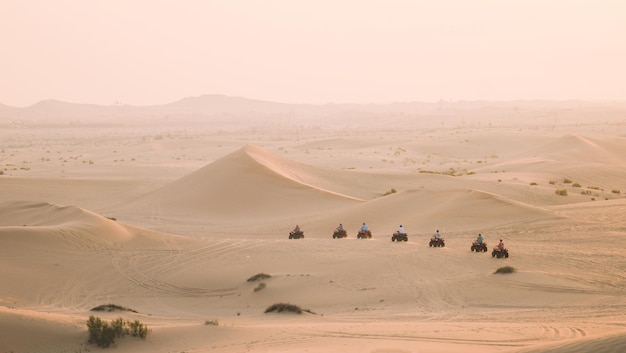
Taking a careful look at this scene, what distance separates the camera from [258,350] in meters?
12.9

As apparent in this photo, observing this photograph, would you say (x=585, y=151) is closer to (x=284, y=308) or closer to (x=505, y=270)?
(x=505, y=270)

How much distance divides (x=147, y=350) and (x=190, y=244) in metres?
12.9

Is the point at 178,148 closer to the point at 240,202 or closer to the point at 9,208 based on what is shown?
the point at 240,202

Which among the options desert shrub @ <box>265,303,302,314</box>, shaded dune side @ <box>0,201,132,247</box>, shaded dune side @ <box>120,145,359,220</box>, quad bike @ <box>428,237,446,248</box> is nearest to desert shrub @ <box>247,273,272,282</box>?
desert shrub @ <box>265,303,302,314</box>

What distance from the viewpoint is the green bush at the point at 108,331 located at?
531 inches

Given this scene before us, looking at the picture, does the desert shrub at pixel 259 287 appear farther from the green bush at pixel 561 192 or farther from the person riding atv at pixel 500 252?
the green bush at pixel 561 192

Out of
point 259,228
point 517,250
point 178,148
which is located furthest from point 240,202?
point 178,148

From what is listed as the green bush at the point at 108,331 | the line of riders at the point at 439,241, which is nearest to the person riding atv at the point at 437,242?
the line of riders at the point at 439,241

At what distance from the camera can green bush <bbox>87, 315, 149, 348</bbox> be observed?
1349 cm

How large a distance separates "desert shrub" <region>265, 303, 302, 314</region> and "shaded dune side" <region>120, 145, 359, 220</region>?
1907cm

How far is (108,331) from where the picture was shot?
13.5 metres

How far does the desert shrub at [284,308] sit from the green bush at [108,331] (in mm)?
3770

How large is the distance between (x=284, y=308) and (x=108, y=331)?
4.50 meters

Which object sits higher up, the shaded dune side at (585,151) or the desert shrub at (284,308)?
the shaded dune side at (585,151)
